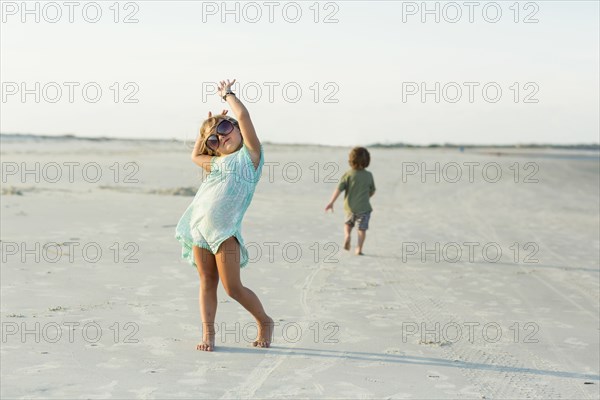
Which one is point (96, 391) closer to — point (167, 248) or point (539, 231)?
point (167, 248)

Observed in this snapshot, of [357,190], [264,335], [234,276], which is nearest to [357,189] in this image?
[357,190]

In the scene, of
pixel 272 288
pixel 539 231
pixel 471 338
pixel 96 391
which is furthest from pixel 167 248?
pixel 539 231

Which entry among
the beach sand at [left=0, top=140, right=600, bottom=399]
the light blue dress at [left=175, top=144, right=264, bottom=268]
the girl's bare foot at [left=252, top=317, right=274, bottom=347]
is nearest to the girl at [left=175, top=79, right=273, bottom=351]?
the light blue dress at [left=175, top=144, right=264, bottom=268]

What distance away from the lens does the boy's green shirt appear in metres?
12.0

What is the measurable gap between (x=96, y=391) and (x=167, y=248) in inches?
239

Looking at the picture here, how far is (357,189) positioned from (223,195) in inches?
248

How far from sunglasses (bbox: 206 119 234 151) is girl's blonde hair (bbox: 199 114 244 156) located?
0.02 metres

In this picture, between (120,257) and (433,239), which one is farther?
(433,239)

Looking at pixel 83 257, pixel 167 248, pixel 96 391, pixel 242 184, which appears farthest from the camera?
pixel 167 248

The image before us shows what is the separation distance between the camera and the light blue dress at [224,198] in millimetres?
5824

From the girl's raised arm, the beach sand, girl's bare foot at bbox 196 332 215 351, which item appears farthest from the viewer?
girl's bare foot at bbox 196 332 215 351

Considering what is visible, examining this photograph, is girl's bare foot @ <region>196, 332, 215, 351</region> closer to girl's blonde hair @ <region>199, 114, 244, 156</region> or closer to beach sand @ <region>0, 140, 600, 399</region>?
beach sand @ <region>0, 140, 600, 399</region>

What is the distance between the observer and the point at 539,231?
15.9 m

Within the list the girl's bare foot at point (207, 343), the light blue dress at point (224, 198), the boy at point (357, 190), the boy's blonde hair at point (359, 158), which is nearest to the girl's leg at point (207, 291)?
the girl's bare foot at point (207, 343)
